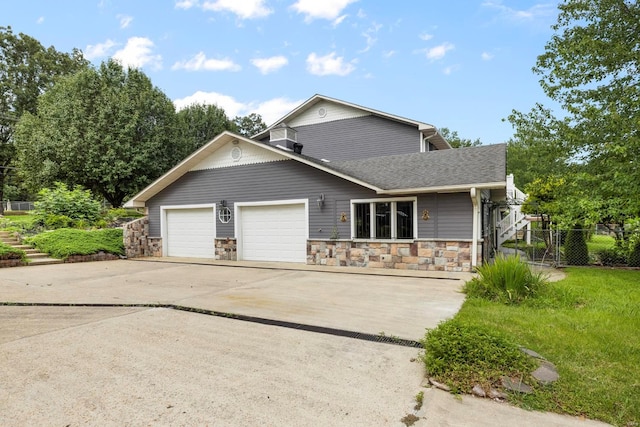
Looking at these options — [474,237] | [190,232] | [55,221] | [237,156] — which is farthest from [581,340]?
[55,221]

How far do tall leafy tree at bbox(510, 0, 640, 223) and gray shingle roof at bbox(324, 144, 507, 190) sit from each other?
2031mm

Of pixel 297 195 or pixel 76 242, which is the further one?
pixel 76 242

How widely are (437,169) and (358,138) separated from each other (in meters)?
6.18

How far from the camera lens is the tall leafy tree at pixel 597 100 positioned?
8594 mm

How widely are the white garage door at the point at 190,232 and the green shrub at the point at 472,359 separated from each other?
423 inches

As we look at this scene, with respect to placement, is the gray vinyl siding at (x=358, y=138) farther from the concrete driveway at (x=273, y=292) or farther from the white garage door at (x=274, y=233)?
the concrete driveway at (x=273, y=292)

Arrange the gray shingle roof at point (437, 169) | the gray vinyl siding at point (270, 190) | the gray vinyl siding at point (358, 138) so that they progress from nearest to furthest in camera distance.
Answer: the gray shingle roof at point (437, 169) → the gray vinyl siding at point (270, 190) → the gray vinyl siding at point (358, 138)

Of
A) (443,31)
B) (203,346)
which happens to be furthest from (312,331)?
(443,31)

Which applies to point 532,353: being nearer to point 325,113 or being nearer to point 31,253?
point 31,253

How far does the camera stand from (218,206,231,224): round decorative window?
12292 millimetres

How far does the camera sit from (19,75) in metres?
31.8

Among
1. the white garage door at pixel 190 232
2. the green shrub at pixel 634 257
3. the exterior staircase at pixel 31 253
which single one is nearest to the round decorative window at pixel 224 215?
the white garage door at pixel 190 232

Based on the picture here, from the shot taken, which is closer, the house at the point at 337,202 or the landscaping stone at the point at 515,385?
the landscaping stone at the point at 515,385

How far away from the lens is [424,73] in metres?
15.2
